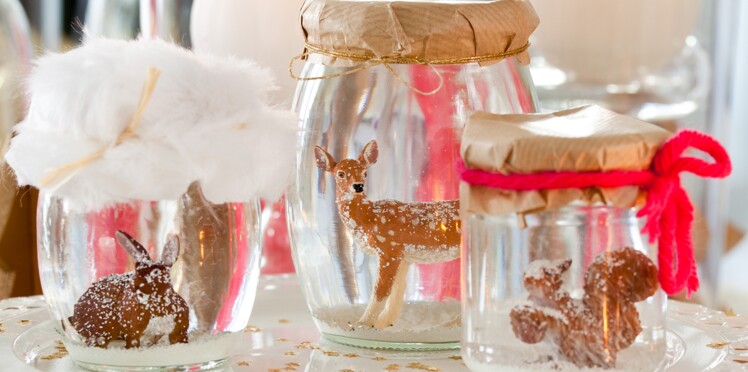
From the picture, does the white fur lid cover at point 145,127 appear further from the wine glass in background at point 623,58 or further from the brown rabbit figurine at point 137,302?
the wine glass in background at point 623,58

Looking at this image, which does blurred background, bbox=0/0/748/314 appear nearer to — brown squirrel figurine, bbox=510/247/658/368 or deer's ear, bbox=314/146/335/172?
deer's ear, bbox=314/146/335/172

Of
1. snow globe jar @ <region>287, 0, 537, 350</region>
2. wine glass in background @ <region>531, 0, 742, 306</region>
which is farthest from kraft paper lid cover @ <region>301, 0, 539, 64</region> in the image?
wine glass in background @ <region>531, 0, 742, 306</region>

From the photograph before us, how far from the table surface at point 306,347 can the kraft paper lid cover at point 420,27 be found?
0.18 m

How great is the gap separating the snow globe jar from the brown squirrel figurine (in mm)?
113

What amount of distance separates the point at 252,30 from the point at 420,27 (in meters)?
0.84

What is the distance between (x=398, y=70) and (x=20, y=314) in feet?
1.06

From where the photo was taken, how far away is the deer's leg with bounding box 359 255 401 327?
2.16 ft

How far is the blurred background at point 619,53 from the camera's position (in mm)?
1439

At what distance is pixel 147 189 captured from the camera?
56cm

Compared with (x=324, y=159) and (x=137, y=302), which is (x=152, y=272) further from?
(x=324, y=159)

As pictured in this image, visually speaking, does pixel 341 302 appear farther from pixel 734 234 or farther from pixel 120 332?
pixel 734 234

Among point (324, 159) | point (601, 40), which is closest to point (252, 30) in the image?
point (601, 40)

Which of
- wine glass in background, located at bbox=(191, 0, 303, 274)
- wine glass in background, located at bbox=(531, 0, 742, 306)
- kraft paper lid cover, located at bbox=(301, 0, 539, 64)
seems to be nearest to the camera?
kraft paper lid cover, located at bbox=(301, 0, 539, 64)

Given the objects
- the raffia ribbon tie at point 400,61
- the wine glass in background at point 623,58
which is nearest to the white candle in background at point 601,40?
the wine glass in background at point 623,58
